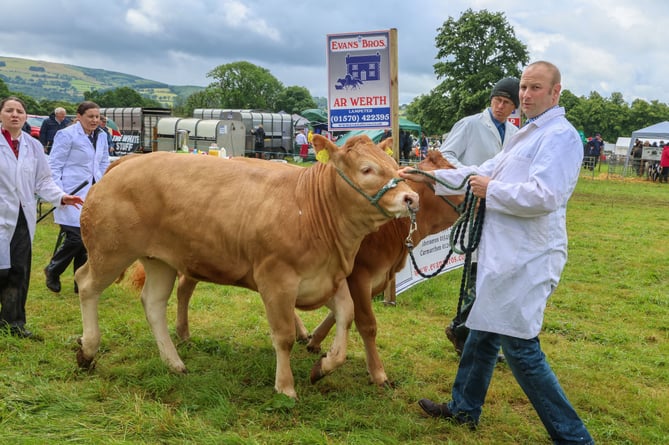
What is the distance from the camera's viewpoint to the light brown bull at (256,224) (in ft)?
13.0

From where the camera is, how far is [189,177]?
4371mm

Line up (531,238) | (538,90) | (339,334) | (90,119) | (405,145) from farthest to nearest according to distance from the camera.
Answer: (405,145), (90,119), (339,334), (538,90), (531,238)

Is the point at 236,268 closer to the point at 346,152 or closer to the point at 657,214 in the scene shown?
the point at 346,152

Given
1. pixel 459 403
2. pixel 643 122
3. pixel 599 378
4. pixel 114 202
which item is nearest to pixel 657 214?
pixel 599 378

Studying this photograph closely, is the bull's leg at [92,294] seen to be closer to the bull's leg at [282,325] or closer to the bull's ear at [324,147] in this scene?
the bull's leg at [282,325]

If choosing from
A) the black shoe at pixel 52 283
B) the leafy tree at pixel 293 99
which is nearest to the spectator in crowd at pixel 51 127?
the black shoe at pixel 52 283

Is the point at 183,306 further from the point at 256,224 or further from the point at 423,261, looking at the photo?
the point at 423,261

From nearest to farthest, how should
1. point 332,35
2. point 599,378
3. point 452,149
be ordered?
1. point 599,378
2. point 452,149
3. point 332,35

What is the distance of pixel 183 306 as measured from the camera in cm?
545

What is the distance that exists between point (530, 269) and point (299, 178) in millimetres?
1812

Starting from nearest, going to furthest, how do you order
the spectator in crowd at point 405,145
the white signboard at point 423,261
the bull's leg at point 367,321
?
the bull's leg at point 367,321, the white signboard at point 423,261, the spectator in crowd at point 405,145

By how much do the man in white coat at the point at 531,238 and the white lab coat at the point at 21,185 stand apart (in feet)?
13.1

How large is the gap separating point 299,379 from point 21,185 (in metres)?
3.02

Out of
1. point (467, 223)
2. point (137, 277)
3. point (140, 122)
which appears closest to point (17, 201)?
point (137, 277)
